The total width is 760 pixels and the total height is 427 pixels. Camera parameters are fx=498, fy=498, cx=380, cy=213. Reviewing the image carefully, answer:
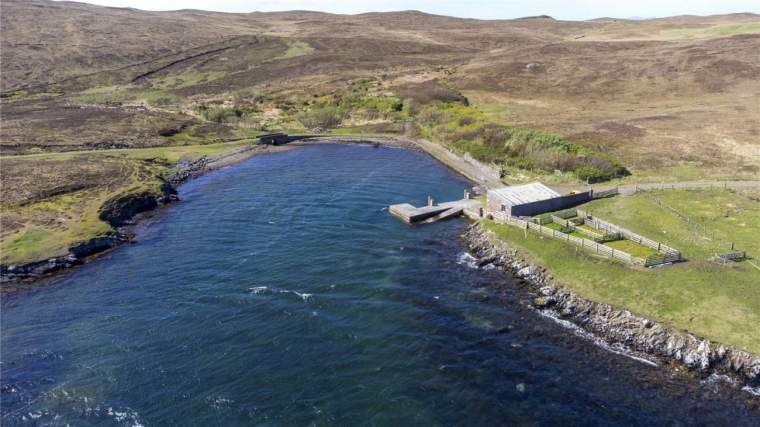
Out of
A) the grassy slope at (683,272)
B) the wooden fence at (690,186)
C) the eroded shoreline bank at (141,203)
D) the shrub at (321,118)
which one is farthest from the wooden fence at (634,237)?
the shrub at (321,118)

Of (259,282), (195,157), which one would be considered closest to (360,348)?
(259,282)

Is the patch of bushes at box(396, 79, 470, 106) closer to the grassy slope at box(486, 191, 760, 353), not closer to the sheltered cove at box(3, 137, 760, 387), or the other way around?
the sheltered cove at box(3, 137, 760, 387)

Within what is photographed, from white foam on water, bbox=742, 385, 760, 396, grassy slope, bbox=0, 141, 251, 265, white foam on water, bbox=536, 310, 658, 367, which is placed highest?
grassy slope, bbox=0, 141, 251, 265

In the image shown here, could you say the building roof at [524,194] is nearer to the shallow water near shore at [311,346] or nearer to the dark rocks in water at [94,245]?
the shallow water near shore at [311,346]

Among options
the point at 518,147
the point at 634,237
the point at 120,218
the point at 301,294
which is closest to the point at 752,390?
the point at 634,237

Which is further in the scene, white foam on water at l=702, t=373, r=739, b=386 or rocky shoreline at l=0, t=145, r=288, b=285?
rocky shoreline at l=0, t=145, r=288, b=285

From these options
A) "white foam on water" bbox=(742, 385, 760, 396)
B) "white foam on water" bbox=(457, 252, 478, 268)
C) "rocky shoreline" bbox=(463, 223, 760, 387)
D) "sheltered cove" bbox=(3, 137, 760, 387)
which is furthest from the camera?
"white foam on water" bbox=(457, 252, 478, 268)

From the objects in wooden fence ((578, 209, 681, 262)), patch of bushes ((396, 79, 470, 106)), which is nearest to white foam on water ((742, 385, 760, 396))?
wooden fence ((578, 209, 681, 262))

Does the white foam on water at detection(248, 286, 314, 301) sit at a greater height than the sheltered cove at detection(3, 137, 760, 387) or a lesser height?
lesser

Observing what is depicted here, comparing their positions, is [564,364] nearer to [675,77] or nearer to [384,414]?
[384,414]
